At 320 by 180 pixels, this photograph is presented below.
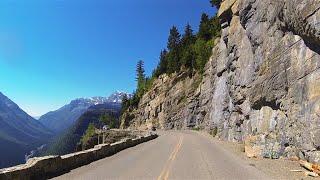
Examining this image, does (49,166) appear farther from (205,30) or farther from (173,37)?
(173,37)

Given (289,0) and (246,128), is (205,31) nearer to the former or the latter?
(246,128)

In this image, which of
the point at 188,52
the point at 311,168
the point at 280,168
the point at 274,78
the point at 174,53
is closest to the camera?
the point at 311,168

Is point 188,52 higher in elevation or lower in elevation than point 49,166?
higher

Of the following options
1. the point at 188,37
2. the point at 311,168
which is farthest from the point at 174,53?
the point at 311,168

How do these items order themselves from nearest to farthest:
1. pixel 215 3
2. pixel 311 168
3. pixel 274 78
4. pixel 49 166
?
1. pixel 49 166
2. pixel 311 168
3. pixel 274 78
4. pixel 215 3

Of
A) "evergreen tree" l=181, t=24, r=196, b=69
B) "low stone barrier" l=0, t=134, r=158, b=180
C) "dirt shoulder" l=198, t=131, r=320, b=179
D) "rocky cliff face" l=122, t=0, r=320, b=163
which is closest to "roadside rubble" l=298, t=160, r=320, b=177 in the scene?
"dirt shoulder" l=198, t=131, r=320, b=179

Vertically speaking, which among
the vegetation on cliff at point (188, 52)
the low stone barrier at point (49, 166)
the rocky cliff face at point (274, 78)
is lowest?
the low stone barrier at point (49, 166)

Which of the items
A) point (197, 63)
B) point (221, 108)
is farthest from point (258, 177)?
point (197, 63)


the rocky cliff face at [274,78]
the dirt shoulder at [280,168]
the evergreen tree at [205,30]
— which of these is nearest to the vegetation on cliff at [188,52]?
the evergreen tree at [205,30]

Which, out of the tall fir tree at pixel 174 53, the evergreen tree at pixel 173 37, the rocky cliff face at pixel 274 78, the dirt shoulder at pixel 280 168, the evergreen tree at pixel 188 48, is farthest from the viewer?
the evergreen tree at pixel 173 37

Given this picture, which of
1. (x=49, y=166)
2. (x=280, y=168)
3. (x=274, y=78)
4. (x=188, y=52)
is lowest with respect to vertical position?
(x=280, y=168)

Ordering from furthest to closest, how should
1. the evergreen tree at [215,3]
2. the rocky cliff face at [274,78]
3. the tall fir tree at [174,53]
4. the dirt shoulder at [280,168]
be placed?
the tall fir tree at [174,53] < the evergreen tree at [215,3] < the rocky cliff face at [274,78] < the dirt shoulder at [280,168]

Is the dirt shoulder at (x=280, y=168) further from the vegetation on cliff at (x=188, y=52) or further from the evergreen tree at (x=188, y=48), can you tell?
the evergreen tree at (x=188, y=48)

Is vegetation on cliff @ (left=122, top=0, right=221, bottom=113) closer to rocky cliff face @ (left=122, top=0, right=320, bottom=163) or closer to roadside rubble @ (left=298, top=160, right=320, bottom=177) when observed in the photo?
rocky cliff face @ (left=122, top=0, right=320, bottom=163)
